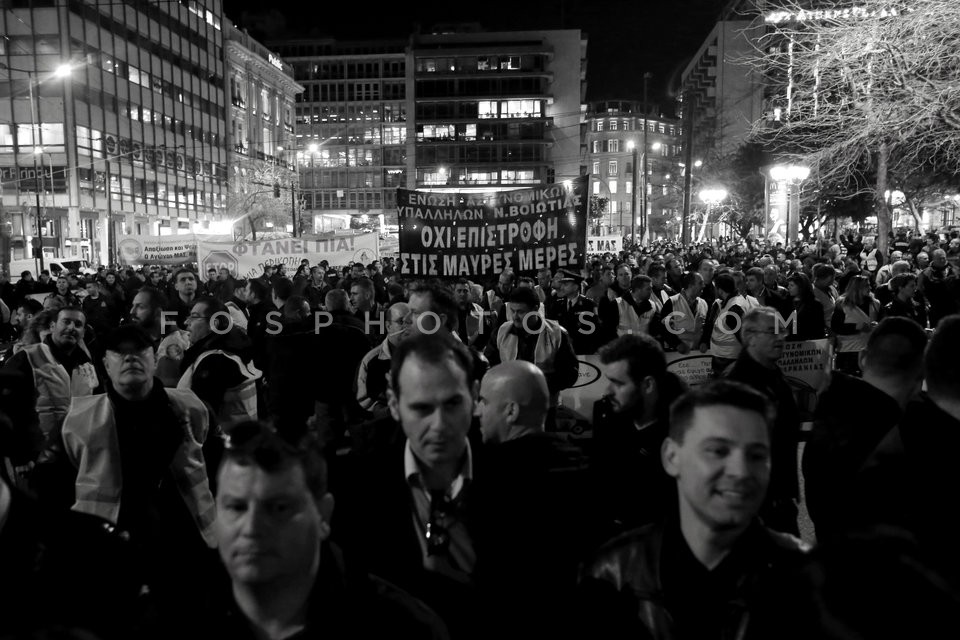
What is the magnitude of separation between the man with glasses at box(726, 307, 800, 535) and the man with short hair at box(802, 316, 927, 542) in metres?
0.16

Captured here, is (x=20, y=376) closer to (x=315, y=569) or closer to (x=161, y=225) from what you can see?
(x=315, y=569)

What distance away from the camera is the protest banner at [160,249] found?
23234mm

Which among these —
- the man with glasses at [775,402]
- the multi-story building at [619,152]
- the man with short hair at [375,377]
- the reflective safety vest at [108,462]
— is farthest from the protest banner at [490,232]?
the multi-story building at [619,152]

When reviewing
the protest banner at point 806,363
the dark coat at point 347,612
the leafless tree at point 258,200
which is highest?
the leafless tree at point 258,200

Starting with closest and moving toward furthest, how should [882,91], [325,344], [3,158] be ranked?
[325,344] < [882,91] < [3,158]

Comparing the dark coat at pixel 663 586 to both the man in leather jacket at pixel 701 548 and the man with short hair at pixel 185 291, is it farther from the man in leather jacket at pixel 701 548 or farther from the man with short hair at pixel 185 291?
the man with short hair at pixel 185 291

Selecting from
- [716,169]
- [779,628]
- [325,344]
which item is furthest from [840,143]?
[716,169]

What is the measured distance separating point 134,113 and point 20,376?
67.7m

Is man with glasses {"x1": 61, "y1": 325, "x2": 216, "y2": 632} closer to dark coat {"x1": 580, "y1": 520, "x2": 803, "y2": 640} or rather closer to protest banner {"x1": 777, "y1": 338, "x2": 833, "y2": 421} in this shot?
dark coat {"x1": 580, "y1": 520, "x2": 803, "y2": 640}

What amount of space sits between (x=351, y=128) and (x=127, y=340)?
5006 inches

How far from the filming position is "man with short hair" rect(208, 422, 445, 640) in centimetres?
201

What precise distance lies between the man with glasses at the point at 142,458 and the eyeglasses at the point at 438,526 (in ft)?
4.54

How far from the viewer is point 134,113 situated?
65562mm

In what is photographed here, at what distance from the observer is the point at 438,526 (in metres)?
2.69
